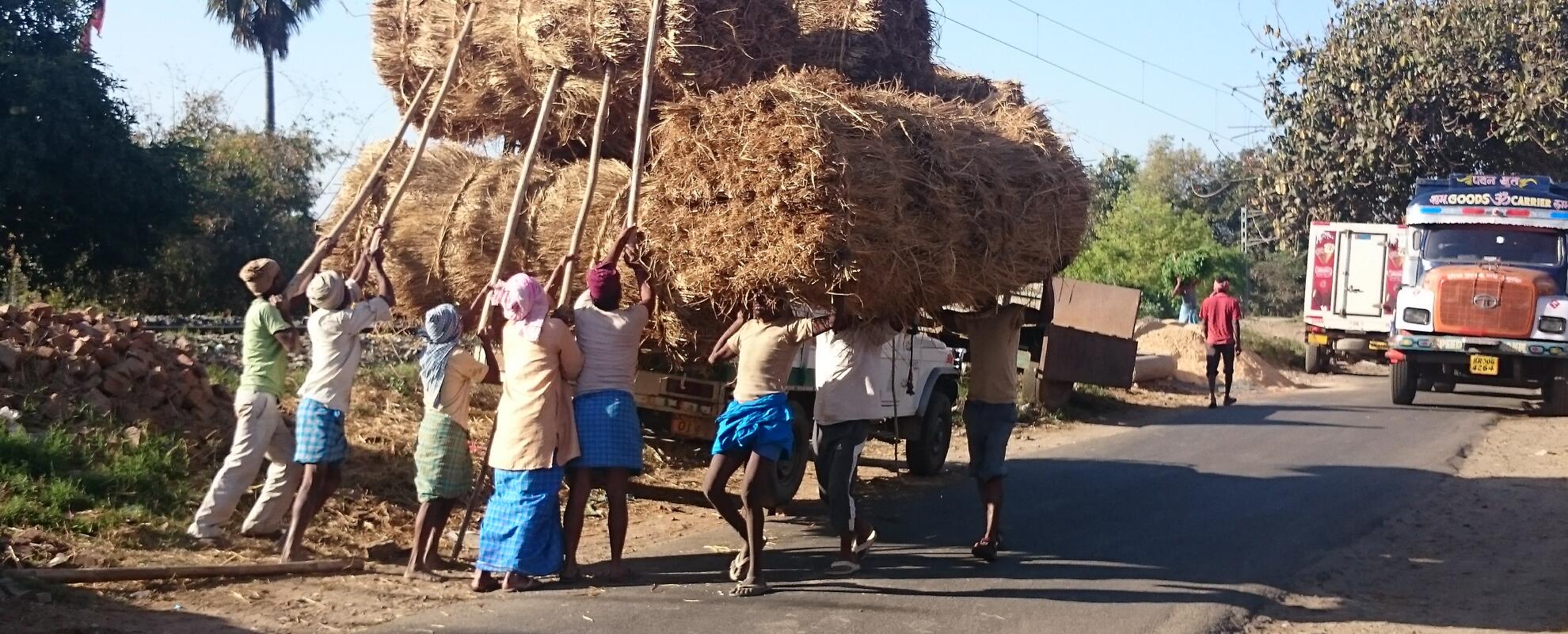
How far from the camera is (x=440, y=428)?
623cm

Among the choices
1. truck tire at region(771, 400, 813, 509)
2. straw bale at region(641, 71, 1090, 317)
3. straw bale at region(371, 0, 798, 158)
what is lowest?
truck tire at region(771, 400, 813, 509)

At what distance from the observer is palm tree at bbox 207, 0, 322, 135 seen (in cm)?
3306

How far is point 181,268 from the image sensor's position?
19984 mm

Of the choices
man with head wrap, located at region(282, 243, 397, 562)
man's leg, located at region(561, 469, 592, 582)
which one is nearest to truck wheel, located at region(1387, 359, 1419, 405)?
man's leg, located at region(561, 469, 592, 582)

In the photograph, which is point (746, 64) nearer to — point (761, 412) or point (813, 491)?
point (761, 412)

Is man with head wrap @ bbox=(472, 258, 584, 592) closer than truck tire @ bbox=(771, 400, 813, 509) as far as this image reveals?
Result: Yes

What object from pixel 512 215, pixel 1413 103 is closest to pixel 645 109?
pixel 512 215

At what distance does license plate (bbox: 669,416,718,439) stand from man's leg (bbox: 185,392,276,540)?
241cm

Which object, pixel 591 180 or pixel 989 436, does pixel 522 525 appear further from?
pixel 989 436

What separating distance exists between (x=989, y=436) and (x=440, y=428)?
3.00 meters

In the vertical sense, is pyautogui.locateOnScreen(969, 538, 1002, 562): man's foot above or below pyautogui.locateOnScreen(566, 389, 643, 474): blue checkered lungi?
below

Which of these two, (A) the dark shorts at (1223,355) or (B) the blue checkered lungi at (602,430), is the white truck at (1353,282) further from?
(B) the blue checkered lungi at (602,430)

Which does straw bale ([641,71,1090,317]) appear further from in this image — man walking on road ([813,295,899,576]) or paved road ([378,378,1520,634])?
paved road ([378,378,1520,634])

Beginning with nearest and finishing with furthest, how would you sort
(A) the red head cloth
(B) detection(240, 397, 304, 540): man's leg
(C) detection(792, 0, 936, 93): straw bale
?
(A) the red head cloth
(B) detection(240, 397, 304, 540): man's leg
(C) detection(792, 0, 936, 93): straw bale
